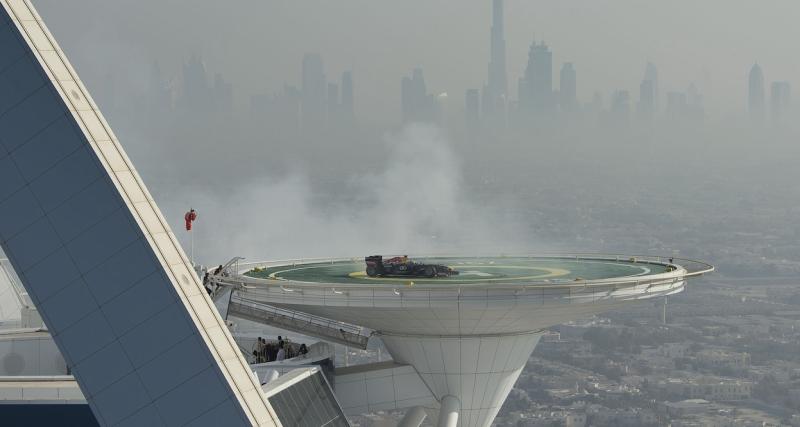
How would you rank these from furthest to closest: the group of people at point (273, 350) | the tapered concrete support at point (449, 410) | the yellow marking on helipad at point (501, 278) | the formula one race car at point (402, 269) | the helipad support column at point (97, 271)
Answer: the group of people at point (273, 350), the tapered concrete support at point (449, 410), the formula one race car at point (402, 269), the yellow marking on helipad at point (501, 278), the helipad support column at point (97, 271)

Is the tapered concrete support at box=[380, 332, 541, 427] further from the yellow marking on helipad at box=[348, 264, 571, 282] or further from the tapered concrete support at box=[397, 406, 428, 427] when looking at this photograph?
the tapered concrete support at box=[397, 406, 428, 427]

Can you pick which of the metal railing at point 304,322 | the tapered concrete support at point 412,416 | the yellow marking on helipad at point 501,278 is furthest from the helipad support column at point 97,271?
the tapered concrete support at point 412,416

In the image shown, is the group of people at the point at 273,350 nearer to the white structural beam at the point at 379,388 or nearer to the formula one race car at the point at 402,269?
the white structural beam at the point at 379,388

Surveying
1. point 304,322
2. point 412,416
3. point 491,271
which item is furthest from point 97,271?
point 412,416

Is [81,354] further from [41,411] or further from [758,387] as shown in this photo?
[758,387]

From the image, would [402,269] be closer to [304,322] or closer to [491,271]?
[304,322]

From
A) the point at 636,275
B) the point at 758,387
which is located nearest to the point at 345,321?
the point at 636,275
